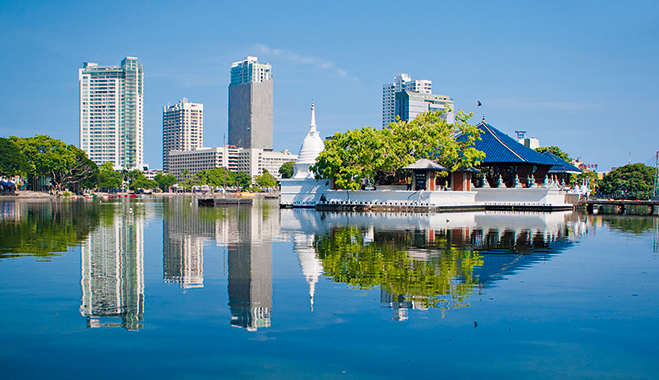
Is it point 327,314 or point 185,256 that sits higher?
point 185,256

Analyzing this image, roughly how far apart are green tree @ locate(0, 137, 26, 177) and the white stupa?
1912 inches

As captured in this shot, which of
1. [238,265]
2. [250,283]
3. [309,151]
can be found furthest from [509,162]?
[250,283]

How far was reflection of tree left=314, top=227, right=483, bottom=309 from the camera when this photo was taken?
1034 centimetres

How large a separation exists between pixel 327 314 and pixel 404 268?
15.6 feet

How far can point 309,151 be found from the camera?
61.3 metres

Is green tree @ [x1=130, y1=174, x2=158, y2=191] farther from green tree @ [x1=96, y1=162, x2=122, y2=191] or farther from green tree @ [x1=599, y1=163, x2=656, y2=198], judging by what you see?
green tree @ [x1=599, y1=163, x2=656, y2=198]

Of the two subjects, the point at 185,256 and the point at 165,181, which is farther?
the point at 165,181

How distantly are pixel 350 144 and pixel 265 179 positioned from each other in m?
107

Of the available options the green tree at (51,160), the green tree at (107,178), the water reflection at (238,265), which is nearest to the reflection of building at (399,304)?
the water reflection at (238,265)

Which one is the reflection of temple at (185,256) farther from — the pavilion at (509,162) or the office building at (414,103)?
the office building at (414,103)

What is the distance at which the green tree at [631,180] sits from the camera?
9294 cm

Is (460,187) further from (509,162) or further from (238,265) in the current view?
(238,265)

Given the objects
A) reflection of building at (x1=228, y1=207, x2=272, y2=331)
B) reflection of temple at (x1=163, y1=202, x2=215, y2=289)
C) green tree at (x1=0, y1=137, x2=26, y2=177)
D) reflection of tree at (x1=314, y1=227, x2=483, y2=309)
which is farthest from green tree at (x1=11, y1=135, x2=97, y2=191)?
reflection of tree at (x1=314, y1=227, x2=483, y2=309)

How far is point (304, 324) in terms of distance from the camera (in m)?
8.19
